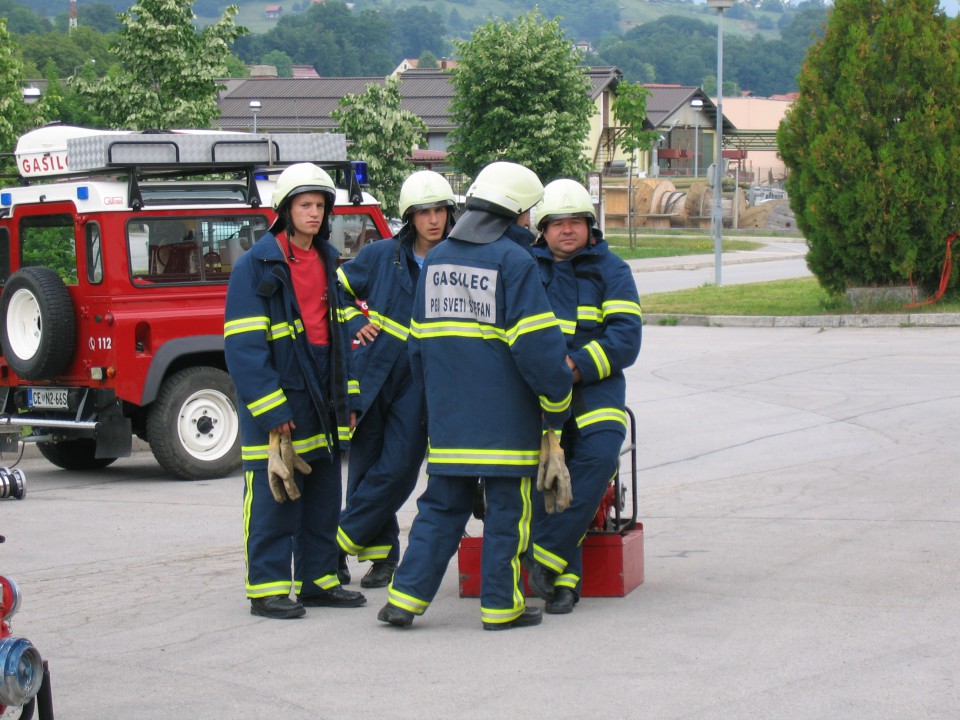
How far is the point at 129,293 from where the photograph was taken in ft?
32.6

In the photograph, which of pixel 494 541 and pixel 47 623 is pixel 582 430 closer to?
pixel 494 541

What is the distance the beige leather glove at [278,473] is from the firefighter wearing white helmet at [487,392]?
1.91ft

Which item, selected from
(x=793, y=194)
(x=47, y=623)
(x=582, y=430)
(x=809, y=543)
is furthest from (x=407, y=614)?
(x=793, y=194)

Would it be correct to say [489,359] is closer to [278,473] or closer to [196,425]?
[278,473]

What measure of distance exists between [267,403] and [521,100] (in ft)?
107

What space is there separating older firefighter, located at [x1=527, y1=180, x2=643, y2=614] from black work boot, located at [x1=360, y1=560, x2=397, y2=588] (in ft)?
2.88

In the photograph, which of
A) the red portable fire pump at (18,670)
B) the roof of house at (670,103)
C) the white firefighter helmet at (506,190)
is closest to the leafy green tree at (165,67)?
the white firefighter helmet at (506,190)

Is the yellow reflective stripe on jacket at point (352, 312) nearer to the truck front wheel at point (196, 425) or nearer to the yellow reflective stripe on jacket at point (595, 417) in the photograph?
the yellow reflective stripe on jacket at point (595, 417)

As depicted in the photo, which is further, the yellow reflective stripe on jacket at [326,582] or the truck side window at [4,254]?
the truck side window at [4,254]

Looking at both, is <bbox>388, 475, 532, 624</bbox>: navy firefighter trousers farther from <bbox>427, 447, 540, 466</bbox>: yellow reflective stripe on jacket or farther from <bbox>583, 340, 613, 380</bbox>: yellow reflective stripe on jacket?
<bbox>583, 340, 613, 380</bbox>: yellow reflective stripe on jacket

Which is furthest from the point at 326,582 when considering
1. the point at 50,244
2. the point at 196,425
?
the point at 50,244

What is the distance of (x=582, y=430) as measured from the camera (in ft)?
20.3

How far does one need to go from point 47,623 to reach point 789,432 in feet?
21.4

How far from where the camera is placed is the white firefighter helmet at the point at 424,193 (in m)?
6.65
